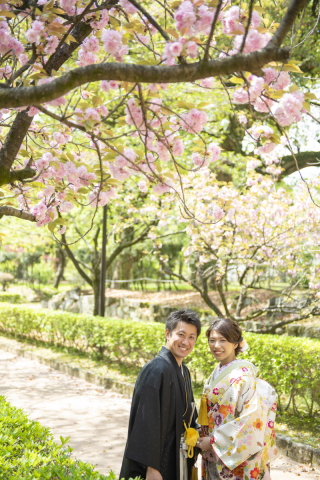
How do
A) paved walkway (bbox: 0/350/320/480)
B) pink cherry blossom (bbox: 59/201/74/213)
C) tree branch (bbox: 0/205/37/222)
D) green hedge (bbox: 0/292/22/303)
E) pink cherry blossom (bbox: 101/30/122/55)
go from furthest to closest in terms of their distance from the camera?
1. green hedge (bbox: 0/292/22/303)
2. paved walkway (bbox: 0/350/320/480)
3. pink cherry blossom (bbox: 59/201/74/213)
4. tree branch (bbox: 0/205/37/222)
5. pink cherry blossom (bbox: 101/30/122/55)

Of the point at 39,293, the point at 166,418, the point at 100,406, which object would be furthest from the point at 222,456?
the point at 39,293

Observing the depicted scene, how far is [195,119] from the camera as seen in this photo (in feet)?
7.35

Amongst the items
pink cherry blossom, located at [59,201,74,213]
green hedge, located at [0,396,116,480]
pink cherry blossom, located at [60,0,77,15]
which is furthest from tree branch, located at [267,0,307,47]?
green hedge, located at [0,396,116,480]

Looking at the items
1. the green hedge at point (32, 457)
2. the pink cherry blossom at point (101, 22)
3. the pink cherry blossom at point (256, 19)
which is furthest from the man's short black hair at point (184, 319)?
the pink cherry blossom at point (101, 22)

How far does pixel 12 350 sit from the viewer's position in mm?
9859

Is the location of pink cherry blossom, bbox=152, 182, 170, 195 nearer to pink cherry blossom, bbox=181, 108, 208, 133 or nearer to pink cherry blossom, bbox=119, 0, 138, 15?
pink cherry blossom, bbox=181, 108, 208, 133

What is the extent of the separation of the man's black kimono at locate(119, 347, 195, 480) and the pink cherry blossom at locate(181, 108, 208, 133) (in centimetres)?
127

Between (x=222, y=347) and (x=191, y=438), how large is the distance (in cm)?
54

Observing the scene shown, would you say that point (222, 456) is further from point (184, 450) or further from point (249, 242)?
point (249, 242)

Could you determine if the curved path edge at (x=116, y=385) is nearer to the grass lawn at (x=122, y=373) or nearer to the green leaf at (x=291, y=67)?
the grass lawn at (x=122, y=373)

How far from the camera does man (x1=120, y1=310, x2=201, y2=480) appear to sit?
2164 mm

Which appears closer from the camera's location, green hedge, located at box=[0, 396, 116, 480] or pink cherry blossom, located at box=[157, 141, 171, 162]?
green hedge, located at box=[0, 396, 116, 480]

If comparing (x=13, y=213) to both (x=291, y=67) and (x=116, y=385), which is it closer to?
(x=291, y=67)

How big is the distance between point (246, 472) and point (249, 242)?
5.17 m
